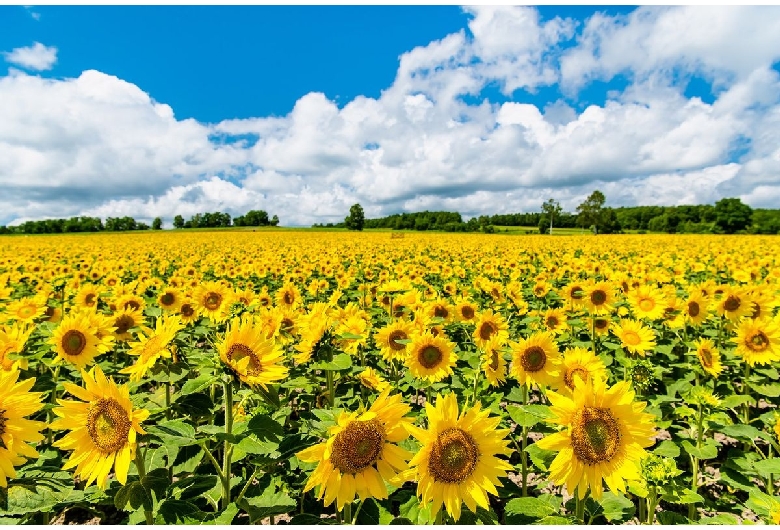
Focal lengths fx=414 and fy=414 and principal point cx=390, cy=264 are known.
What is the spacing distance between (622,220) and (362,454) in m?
107

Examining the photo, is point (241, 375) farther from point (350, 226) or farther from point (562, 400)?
point (350, 226)

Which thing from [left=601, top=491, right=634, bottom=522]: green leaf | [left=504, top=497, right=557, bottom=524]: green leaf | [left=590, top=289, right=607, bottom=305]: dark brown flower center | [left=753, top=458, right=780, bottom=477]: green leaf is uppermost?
[left=590, top=289, right=607, bottom=305]: dark brown flower center

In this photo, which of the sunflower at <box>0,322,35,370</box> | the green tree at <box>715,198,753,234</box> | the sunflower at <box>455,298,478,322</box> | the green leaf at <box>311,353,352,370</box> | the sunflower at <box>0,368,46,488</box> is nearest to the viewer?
the sunflower at <box>0,368,46,488</box>

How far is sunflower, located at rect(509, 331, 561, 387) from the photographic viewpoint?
357cm

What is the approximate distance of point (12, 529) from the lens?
216 cm

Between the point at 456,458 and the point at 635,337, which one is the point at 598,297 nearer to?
the point at 635,337

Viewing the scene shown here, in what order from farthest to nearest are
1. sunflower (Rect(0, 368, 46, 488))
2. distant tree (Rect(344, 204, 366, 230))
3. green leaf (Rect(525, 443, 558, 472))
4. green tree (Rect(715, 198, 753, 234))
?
1. distant tree (Rect(344, 204, 366, 230))
2. green tree (Rect(715, 198, 753, 234))
3. green leaf (Rect(525, 443, 558, 472))
4. sunflower (Rect(0, 368, 46, 488))

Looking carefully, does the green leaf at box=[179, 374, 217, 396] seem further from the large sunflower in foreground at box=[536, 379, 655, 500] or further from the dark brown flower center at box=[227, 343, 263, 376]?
the large sunflower in foreground at box=[536, 379, 655, 500]

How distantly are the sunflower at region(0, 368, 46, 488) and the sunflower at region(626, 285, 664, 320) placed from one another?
273 inches

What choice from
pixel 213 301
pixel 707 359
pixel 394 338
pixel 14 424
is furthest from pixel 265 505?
pixel 707 359

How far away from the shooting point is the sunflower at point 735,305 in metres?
5.89

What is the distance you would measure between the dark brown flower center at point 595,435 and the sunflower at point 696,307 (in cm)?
523

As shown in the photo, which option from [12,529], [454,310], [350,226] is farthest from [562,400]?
[350,226]

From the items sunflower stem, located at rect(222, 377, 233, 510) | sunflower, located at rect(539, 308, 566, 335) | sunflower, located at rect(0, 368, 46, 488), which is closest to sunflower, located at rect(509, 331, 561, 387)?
sunflower, located at rect(539, 308, 566, 335)
